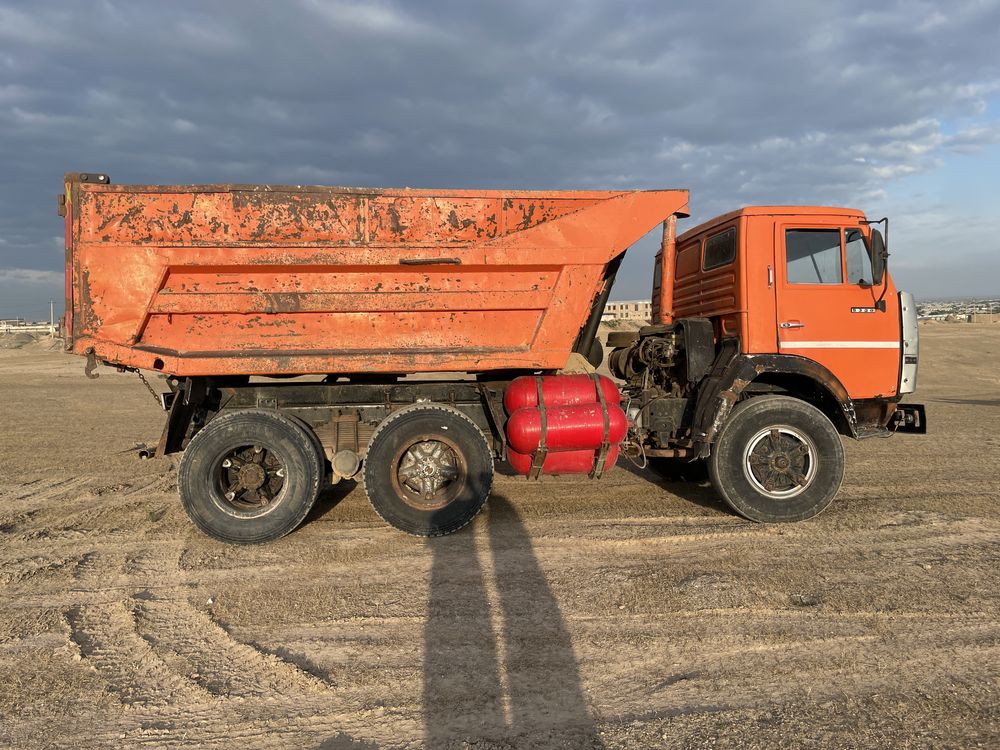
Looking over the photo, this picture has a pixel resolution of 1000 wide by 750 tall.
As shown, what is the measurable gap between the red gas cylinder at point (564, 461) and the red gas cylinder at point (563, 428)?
0.24 ft

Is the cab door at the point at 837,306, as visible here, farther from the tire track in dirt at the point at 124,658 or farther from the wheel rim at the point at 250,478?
the tire track in dirt at the point at 124,658

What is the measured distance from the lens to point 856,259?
17.5 feet

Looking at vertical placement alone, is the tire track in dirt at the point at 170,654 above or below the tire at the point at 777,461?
below

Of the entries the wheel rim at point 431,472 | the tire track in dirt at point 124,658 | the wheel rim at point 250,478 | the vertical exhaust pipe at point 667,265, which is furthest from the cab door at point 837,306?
the tire track in dirt at point 124,658

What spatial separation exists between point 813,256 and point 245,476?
536 centimetres

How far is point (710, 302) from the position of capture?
18.8ft

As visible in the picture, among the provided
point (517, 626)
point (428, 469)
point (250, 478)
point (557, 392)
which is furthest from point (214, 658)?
point (557, 392)

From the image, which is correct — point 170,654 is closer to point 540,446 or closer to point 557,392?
point 540,446

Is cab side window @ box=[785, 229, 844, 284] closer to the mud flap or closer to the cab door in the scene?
the cab door

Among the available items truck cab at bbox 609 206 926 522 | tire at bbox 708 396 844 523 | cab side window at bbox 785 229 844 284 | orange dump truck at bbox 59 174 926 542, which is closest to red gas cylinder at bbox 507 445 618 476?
orange dump truck at bbox 59 174 926 542

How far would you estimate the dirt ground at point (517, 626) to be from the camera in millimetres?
2535

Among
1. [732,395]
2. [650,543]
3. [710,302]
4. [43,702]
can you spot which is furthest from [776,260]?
[43,702]

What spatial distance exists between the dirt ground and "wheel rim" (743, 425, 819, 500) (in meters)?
0.40

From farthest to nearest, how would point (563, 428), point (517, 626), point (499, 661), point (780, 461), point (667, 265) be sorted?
point (667, 265) < point (780, 461) < point (563, 428) < point (517, 626) < point (499, 661)
